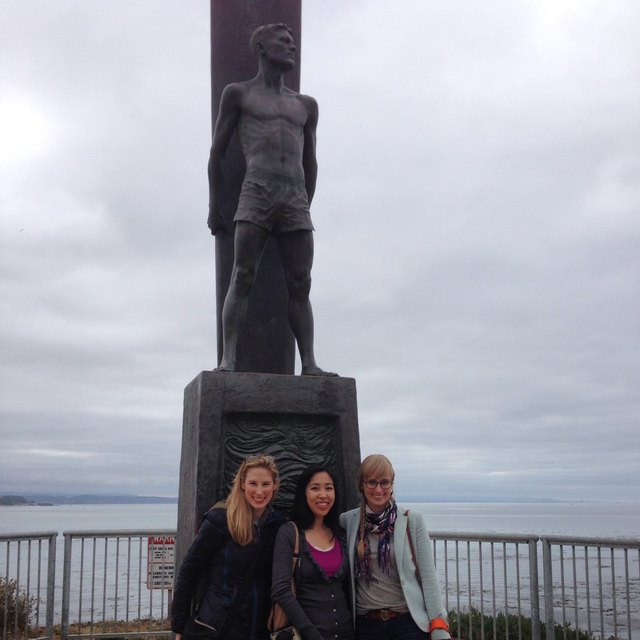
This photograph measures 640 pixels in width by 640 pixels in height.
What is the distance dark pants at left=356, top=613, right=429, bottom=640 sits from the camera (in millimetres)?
4070

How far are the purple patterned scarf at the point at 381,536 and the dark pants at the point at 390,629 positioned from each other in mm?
204

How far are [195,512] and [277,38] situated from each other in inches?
131

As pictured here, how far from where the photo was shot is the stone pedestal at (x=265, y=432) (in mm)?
5316

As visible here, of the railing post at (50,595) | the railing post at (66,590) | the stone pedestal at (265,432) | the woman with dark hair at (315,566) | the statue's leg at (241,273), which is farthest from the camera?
the railing post at (66,590)

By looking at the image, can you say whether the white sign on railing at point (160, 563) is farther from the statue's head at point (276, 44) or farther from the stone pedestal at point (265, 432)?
the statue's head at point (276, 44)

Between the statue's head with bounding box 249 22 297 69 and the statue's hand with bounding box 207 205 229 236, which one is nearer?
the statue's head with bounding box 249 22 297 69

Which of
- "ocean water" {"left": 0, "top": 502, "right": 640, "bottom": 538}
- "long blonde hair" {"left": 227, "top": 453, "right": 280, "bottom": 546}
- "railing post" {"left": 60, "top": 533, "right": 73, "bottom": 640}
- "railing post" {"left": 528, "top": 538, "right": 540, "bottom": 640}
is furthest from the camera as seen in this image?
"ocean water" {"left": 0, "top": 502, "right": 640, "bottom": 538}

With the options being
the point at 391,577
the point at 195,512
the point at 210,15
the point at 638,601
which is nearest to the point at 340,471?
the point at 195,512

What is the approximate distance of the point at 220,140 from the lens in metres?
6.11

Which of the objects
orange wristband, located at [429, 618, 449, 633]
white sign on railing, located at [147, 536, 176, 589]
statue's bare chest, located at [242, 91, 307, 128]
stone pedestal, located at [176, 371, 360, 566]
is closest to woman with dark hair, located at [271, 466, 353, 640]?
orange wristband, located at [429, 618, 449, 633]

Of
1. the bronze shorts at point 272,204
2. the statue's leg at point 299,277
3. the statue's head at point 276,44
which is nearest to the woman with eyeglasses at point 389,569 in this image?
the statue's leg at point 299,277

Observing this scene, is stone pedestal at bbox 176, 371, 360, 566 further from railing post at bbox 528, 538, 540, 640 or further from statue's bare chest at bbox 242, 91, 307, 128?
railing post at bbox 528, 538, 540, 640

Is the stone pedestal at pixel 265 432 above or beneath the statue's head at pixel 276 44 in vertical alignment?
beneath

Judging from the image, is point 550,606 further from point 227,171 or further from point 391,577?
point 227,171
